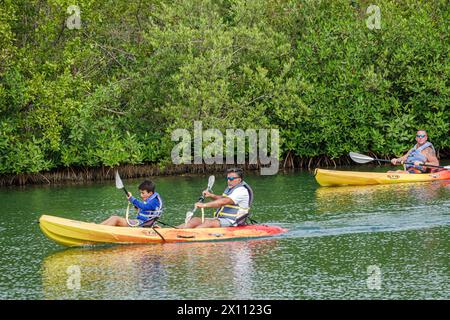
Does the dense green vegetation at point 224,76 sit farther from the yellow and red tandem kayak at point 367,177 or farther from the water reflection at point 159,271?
the water reflection at point 159,271

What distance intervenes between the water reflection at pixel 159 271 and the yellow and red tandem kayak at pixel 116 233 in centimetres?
Result: 15

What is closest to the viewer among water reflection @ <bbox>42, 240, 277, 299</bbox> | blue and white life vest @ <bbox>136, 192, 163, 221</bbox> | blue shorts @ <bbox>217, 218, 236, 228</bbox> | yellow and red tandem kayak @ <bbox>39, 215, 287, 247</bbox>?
water reflection @ <bbox>42, 240, 277, 299</bbox>

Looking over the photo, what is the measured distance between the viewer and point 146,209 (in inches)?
767

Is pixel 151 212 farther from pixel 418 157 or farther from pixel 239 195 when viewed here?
pixel 418 157

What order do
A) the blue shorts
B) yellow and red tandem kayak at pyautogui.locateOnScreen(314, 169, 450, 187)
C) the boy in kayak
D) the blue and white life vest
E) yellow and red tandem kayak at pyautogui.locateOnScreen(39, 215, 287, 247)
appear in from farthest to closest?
yellow and red tandem kayak at pyautogui.locateOnScreen(314, 169, 450, 187) → the blue shorts → the blue and white life vest → the boy in kayak → yellow and red tandem kayak at pyautogui.locateOnScreen(39, 215, 287, 247)

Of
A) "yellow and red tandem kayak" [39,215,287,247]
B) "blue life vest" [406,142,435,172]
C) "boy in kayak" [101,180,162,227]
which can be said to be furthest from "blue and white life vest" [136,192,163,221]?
"blue life vest" [406,142,435,172]

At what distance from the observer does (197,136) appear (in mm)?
33938

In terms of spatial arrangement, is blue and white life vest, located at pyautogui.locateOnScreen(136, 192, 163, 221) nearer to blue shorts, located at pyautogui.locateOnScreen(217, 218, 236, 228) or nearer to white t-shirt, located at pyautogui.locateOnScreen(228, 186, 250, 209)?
blue shorts, located at pyautogui.locateOnScreen(217, 218, 236, 228)

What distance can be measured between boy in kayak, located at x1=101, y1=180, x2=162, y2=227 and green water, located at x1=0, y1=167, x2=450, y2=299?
565mm

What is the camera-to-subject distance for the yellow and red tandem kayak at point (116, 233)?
1888 centimetres

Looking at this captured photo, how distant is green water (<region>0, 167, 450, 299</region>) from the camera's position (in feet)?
50.8

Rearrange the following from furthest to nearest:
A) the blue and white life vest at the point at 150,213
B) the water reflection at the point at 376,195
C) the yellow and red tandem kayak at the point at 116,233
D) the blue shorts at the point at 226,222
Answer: the water reflection at the point at 376,195, the blue shorts at the point at 226,222, the blue and white life vest at the point at 150,213, the yellow and red tandem kayak at the point at 116,233

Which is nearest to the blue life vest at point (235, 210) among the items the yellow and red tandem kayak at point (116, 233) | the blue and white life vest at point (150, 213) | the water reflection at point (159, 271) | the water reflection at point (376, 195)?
the yellow and red tandem kayak at point (116, 233)

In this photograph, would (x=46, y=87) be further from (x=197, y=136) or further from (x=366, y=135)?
(x=366, y=135)
